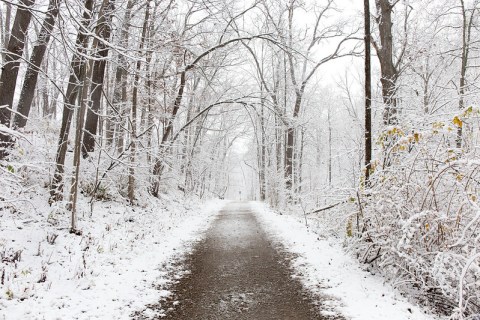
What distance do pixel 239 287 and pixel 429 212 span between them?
3.30 metres

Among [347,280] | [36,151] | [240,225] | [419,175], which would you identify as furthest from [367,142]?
[36,151]

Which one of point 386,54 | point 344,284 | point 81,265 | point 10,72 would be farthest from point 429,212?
point 10,72

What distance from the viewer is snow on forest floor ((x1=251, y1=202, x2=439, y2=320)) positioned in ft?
14.8

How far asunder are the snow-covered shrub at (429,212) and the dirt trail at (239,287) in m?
1.71

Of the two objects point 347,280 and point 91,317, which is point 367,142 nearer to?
point 347,280

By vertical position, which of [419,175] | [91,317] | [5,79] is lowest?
[91,317]

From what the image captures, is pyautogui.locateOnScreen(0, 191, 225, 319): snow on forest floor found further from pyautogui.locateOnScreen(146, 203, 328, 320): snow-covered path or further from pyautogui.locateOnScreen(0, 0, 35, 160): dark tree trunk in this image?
pyautogui.locateOnScreen(0, 0, 35, 160): dark tree trunk

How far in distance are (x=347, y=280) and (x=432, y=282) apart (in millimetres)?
1345

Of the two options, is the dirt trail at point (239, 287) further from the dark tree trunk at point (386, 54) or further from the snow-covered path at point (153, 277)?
the dark tree trunk at point (386, 54)

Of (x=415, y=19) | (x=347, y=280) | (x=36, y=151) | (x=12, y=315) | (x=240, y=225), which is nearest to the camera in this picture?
(x=12, y=315)

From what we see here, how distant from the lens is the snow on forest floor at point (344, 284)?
4.52m

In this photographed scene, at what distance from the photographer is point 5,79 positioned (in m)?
8.32

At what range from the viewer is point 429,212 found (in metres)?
4.96

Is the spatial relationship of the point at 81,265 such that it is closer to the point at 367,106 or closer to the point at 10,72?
the point at 10,72
